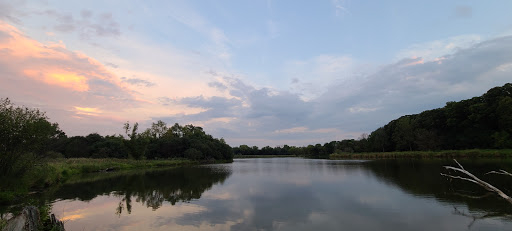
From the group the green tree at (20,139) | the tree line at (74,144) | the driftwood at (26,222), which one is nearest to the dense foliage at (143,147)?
the tree line at (74,144)

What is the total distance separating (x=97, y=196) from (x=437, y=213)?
777 inches

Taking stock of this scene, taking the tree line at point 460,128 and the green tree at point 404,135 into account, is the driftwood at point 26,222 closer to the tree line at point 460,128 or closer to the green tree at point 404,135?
the tree line at point 460,128

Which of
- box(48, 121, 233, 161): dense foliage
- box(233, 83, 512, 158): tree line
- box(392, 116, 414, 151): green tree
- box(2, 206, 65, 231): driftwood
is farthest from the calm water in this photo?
box(392, 116, 414, 151): green tree

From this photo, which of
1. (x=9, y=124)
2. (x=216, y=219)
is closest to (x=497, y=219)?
(x=216, y=219)

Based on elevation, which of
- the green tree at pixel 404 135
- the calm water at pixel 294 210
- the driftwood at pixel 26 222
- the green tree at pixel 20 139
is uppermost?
the green tree at pixel 404 135

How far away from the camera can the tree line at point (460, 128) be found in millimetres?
52281

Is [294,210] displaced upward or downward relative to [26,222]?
downward

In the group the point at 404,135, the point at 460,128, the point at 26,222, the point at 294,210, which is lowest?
the point at 294,210

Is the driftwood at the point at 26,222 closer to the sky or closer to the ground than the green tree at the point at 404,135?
closer to the ground

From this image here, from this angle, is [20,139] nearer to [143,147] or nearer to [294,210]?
[294,210]

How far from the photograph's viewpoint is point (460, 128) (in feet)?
212

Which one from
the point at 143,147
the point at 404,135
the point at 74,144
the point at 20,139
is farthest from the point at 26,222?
the point at 404,135

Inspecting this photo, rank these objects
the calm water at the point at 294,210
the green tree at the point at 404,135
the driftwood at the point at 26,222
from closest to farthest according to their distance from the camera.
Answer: the driftwood at the point at 26,222, the calm water at the point at 294,210, the green tree at the point at 404,135

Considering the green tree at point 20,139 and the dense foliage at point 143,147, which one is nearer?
the green tree at point 20,139
